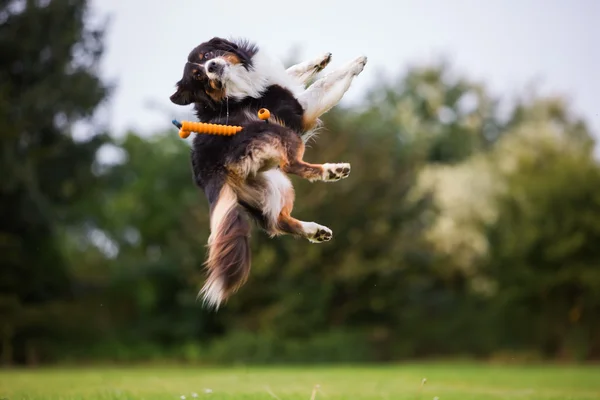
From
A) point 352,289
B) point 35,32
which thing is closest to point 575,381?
point 352,289

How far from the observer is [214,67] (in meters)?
5.44

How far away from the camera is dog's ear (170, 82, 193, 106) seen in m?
5.50

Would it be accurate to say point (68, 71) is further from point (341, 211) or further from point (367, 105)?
point (367, 105)

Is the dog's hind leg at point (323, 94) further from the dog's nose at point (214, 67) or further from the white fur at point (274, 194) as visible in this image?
the dog's nose at point (214, 67)

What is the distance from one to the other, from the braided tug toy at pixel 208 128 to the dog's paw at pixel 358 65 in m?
0.94

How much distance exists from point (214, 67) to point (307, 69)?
102 cm

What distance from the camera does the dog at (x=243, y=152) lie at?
538cm

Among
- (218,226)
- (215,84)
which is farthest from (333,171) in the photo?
(215,84)

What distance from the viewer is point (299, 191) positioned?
75.8 feet

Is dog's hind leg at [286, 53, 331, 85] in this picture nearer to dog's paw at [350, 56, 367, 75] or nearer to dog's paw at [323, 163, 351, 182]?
dog's paw at [350, 56, 367, 75]

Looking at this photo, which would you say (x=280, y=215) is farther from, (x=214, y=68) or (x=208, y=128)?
(x=214, y=68)

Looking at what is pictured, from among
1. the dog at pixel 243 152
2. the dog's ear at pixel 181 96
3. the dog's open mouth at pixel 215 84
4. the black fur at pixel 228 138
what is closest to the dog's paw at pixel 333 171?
the dog at pixel 243 152

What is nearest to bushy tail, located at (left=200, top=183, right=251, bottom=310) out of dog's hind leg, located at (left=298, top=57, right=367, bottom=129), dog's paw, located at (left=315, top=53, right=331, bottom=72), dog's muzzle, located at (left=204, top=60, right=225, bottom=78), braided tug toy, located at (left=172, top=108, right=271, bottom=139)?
braided tug toy, located at (left=172, top=108, right=271, bottom=139)

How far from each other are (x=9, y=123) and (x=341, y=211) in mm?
10198
